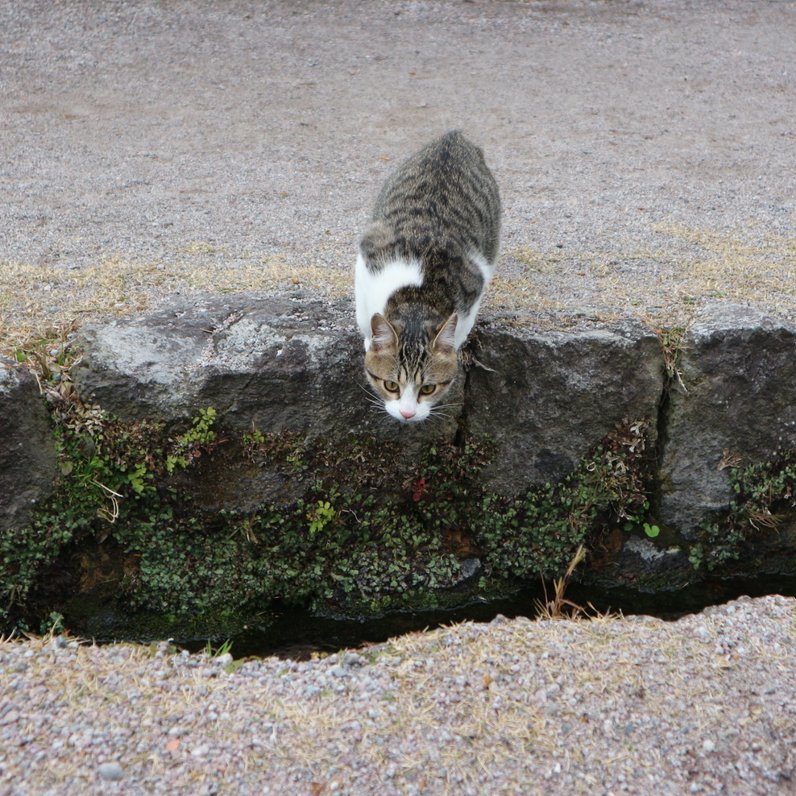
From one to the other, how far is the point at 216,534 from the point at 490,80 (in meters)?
7.40

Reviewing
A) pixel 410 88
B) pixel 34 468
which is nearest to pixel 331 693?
pixel 34 468

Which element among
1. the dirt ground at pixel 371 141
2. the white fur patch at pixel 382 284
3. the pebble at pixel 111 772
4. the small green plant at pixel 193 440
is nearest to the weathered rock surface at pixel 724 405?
the dirt ground at pixel 371 141

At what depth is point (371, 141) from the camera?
26.8ft

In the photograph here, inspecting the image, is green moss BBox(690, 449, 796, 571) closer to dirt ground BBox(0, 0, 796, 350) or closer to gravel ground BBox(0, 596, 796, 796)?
dirt ground BBox(0, 0, 796, 350)

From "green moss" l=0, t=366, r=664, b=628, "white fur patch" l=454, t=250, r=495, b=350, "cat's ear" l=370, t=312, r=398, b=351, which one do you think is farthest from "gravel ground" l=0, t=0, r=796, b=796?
"cat's ear" l=370, t=312, r=398, b=351

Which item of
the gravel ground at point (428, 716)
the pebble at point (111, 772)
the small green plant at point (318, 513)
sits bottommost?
the small green plant at point (318, 513)

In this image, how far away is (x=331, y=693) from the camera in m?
3.29

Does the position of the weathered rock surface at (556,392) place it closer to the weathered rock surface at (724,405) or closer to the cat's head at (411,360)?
the weathered rock surface at (724,405)

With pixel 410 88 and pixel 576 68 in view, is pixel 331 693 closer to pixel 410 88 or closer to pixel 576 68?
pixel 410 88

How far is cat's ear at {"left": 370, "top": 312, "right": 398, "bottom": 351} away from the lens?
3744 millimetres

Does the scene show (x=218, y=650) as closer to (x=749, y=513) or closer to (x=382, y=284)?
(x=382, y=284)

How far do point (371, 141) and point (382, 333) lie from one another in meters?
4.90

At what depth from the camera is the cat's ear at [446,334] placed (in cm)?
373

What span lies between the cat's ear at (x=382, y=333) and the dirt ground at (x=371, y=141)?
47.3 inches
